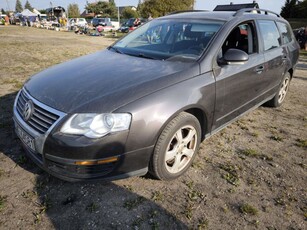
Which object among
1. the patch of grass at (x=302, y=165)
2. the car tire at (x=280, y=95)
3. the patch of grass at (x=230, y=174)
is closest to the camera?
the patch of grass at (x=230, y=174)

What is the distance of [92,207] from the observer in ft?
7.55

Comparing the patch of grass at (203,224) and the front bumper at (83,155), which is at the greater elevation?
the front bumper at (83,155)

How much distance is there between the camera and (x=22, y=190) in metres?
2.49

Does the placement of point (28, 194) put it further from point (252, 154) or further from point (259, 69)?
point (259, 69)

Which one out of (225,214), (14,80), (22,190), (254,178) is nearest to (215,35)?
(254,178)

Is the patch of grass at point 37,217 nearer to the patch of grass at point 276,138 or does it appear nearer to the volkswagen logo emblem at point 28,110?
the volkswagen logo emblem at point 28,110

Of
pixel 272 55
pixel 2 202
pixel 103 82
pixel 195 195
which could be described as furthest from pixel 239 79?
pixel 2 202

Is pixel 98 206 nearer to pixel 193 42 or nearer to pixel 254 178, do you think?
pixel 254 178

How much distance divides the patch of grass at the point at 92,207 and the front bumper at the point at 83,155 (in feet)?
0.97

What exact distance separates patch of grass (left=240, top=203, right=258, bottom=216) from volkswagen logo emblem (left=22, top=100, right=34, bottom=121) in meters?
2.13

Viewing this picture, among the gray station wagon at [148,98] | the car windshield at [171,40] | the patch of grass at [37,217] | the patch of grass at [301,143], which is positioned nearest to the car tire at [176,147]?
the gray station wagon at [148,98]

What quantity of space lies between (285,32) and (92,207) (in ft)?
14.5

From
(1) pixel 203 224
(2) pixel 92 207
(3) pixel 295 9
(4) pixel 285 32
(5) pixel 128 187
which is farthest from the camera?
(3) pixel 295 9

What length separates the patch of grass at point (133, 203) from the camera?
2.33 meters
